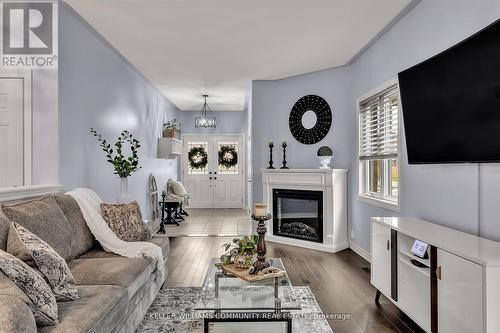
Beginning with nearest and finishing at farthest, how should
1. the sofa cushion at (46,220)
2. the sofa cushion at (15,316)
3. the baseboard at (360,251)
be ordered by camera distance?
the sofa cushion at (15,316)
the sofa cushion at (46,220)
the baseboard at (360,251)

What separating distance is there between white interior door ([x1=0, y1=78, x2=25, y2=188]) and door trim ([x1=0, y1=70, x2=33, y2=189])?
0.08ft

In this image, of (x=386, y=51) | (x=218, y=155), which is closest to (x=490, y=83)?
(x=386, y=51)

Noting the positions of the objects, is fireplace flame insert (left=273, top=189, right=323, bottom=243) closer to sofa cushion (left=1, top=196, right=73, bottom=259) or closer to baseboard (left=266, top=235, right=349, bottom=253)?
baseboard (left=266, top=235, right=349, bottom=253)

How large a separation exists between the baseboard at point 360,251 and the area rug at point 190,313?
142 cm

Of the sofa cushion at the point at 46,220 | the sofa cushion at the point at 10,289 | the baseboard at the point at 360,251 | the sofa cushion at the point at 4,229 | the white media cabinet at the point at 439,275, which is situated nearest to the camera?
the sofa cushion at the point at 10,289

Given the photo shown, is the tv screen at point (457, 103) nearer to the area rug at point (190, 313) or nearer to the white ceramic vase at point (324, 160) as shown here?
the area rug at point (190, 313)

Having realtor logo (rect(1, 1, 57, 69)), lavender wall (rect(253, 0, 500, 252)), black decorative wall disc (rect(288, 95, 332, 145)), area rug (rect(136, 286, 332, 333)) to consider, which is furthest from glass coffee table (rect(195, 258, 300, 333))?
black decorative wall disc (rect(288, 95, 332, 145))

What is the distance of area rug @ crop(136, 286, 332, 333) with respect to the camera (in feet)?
7.58

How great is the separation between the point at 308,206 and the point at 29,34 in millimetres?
4000

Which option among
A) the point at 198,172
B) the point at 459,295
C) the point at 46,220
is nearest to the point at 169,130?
the point at 198,172

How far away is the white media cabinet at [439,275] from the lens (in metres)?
1.70

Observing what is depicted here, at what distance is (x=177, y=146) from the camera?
25.5 feet

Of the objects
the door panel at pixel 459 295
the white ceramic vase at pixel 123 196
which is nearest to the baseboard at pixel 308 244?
the white ceramic vase at pixel 123 196

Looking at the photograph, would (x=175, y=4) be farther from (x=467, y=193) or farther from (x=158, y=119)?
(x=158, y=119)
